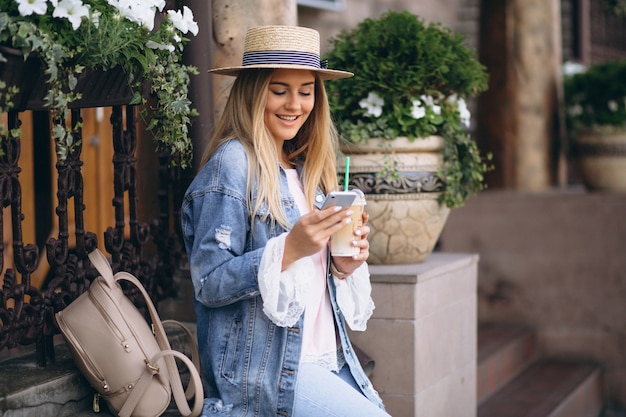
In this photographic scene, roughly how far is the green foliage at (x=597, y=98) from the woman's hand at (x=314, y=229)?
14.0 feet

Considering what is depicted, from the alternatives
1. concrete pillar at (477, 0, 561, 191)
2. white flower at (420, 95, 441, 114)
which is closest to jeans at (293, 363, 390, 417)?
white flower at (420, 95, 441, 114)

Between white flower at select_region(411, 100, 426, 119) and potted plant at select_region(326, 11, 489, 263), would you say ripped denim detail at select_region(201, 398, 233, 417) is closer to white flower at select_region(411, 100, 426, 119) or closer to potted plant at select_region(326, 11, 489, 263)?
potted plant at select_region(326, 11, 489, 263)

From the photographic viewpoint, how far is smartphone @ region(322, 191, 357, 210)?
2203 mm

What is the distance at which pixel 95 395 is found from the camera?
2.61m

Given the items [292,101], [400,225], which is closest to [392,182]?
[400,225]

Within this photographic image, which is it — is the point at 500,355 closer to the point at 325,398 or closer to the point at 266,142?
the point at 325,398

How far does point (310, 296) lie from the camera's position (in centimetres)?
262

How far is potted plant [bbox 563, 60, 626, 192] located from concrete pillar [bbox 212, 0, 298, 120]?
11.1 ft

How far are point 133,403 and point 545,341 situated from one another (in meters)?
3.93

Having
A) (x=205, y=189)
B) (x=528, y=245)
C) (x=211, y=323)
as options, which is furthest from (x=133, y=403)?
(x=528, y=245)

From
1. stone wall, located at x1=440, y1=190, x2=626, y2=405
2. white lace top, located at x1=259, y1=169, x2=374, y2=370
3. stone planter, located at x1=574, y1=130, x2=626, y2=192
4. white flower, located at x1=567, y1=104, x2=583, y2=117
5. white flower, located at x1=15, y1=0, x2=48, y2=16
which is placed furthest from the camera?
white flower, located at x1=567, y1=104, x2=583, y2=117

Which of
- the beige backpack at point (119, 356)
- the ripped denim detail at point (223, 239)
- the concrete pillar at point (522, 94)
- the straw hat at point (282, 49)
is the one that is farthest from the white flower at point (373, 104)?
the concrete pillar at point (522, 94)

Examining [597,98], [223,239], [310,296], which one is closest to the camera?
[223,239]

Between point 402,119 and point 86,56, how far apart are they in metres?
1.42
